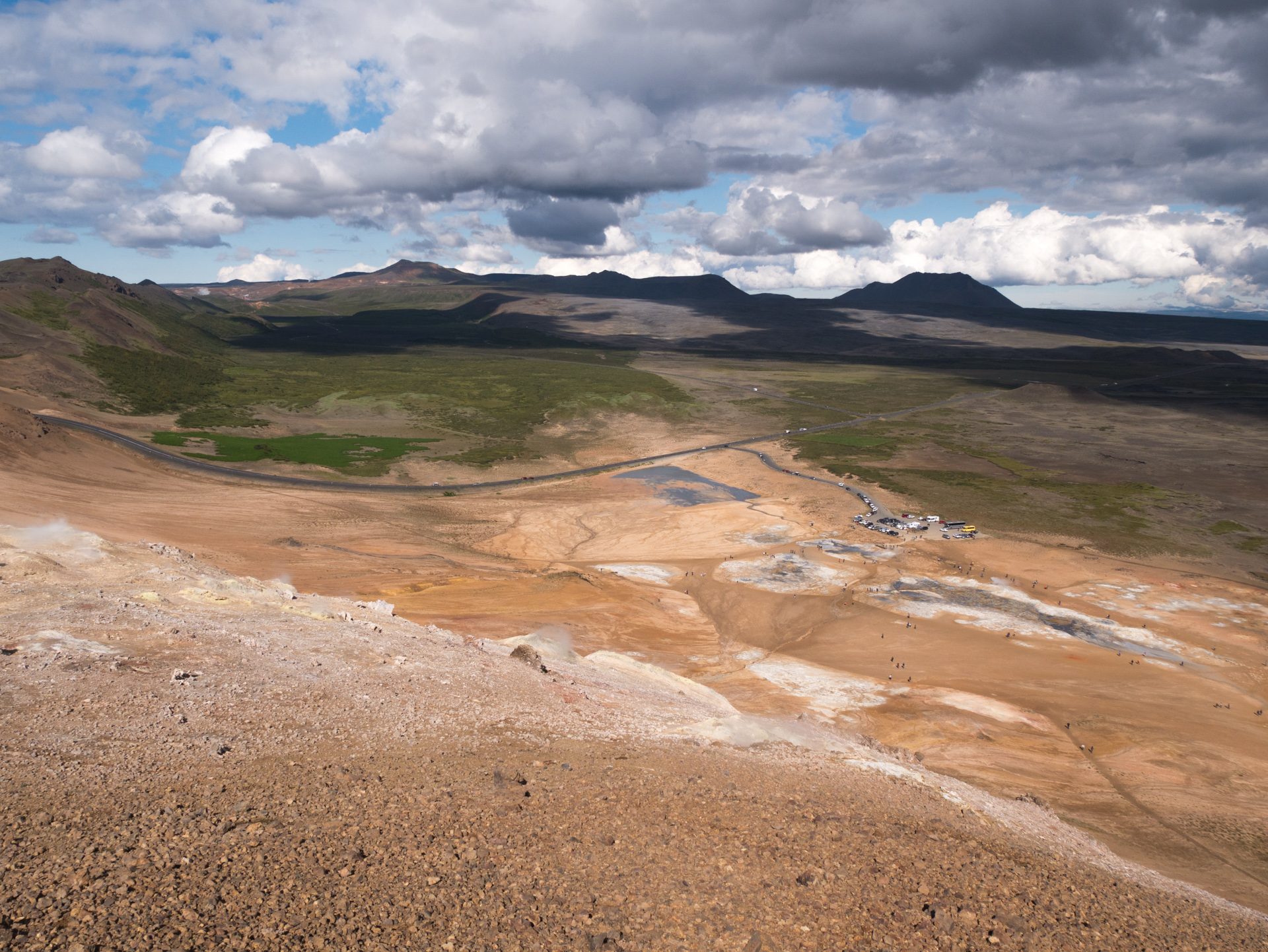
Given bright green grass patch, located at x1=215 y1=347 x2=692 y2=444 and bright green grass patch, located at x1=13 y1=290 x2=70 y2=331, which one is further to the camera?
bright green grass patch, located at x1=13 y1=290 x2=70 y2=331

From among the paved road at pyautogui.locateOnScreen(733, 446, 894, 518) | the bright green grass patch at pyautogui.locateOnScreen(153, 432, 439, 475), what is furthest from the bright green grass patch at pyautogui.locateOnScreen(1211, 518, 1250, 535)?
the bright green grass patch at pyautogui.locateOnScreen(153, 432, 439, 475)

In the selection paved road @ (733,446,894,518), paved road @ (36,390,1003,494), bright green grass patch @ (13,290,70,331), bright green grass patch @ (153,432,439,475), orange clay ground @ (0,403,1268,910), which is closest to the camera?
orange clay ground @ (0,403,1268,910)

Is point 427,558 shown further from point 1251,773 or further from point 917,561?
point 1251,773

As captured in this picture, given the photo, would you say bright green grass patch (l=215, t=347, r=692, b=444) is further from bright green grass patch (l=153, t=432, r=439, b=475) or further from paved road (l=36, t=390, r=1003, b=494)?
paved road (l=36, t=390, r=1003, b=494)

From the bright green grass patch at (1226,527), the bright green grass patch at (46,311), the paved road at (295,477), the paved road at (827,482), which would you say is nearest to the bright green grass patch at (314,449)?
the paved road at (295,477)

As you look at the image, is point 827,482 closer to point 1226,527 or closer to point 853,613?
point 1226,527

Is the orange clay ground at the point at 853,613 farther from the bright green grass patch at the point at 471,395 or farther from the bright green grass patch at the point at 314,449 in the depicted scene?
the bright green grass patch at the point at 471,395
